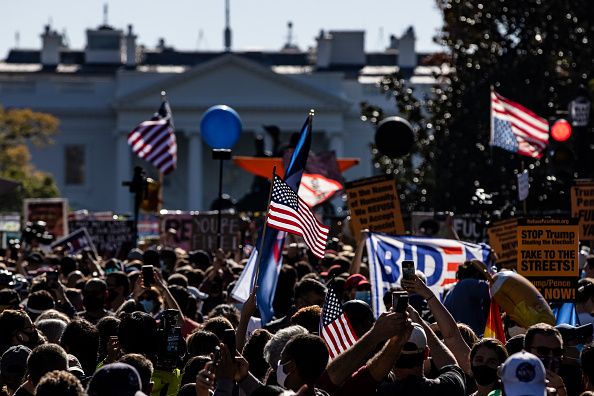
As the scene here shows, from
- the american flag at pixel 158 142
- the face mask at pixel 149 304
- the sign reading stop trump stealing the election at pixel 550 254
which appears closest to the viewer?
the face mask at pixel 149 304

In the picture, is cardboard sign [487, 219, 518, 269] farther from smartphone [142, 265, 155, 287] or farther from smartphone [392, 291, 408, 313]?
smartphone [392, 291, 408, 313]

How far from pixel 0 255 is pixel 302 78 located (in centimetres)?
7487

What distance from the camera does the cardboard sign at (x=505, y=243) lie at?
1391 centimetres

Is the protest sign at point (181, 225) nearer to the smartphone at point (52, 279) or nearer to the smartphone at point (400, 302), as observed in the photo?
the smartphone at point (52, 279)

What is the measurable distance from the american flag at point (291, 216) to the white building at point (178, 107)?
77072mm

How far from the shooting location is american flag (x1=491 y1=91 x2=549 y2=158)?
1991cm

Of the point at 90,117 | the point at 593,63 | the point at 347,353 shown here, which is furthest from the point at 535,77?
the point at 90,117

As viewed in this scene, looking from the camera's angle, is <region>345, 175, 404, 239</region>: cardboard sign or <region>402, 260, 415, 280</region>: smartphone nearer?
<region>402, 260, 415, 280</region>: smartphone

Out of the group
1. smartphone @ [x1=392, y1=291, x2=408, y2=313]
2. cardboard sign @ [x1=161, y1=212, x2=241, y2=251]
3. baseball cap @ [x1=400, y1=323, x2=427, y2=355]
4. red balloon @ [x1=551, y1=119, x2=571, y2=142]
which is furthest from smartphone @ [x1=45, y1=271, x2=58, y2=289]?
red balloon @ [x1=551, y1=119, x2=571, y2=142]

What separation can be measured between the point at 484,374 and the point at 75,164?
88621 millimetres

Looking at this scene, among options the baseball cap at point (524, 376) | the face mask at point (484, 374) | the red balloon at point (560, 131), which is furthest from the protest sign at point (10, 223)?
the baseball cap at point (524, 376)

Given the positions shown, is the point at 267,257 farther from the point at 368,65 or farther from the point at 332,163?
the point at 368,65

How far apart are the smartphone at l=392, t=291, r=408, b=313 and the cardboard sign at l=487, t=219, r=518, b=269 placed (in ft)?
22.3

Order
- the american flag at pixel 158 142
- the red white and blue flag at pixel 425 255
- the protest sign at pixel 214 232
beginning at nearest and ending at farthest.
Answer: the red white and blue flag at pixel 425 255
the protest sign at pixel 214 232
the american flag at pixel 158 142
